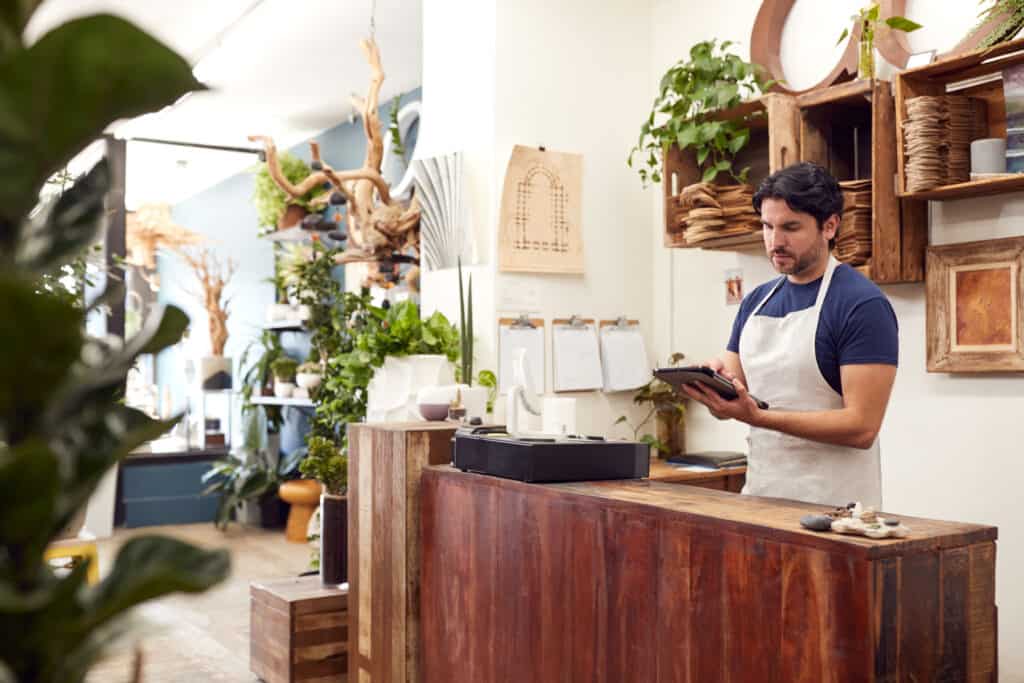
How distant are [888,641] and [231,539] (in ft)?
19.3

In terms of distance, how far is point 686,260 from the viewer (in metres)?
4.17

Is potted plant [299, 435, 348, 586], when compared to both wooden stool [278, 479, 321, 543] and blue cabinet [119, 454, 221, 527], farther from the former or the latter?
blue cabinet [119, 454, 221, 527]

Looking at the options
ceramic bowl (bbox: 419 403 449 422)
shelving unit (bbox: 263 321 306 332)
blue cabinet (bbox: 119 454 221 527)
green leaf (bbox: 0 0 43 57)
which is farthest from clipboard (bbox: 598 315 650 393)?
blue cabinet (bbox: 119 454 221 527)

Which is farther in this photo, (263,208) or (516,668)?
(263,208)

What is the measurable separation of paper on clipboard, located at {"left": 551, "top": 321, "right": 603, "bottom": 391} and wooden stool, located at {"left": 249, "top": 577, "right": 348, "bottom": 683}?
3.85 feet

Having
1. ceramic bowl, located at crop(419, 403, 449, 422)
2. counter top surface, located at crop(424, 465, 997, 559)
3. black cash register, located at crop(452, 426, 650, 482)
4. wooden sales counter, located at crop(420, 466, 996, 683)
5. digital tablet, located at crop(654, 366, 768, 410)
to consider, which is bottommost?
wooden sales counter, located at crop(420, 466, 996, 683)

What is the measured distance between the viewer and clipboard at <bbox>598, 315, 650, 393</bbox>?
13.7 feet

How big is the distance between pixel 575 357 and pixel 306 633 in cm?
147

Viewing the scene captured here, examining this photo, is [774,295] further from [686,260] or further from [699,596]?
[686,260]

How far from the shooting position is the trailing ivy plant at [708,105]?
3586 mm

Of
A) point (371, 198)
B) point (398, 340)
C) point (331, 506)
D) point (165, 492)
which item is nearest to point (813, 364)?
point (398, 340)

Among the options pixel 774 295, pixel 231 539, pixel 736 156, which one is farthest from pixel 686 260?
pixel 231 539

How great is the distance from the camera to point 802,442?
8.46 feet

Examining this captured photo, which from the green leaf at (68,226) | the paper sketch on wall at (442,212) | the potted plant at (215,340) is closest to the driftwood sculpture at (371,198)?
the paper sketch on wall at (442,212)
